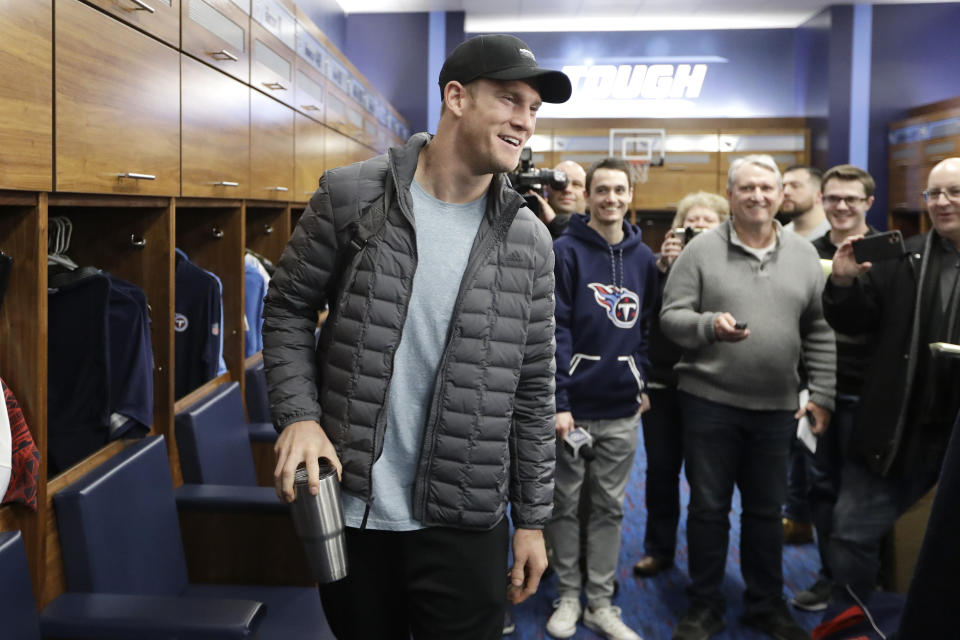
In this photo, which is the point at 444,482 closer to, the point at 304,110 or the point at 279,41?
the point at 279,41

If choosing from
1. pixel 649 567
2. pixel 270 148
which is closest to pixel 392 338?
pixel 270 148

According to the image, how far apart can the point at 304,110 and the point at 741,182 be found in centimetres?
181

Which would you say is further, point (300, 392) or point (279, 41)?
point (279, 41)

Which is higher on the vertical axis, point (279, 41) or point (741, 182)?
point (279, 41)

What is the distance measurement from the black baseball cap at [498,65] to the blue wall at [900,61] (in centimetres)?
764

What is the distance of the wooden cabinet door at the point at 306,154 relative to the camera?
11.1 feet

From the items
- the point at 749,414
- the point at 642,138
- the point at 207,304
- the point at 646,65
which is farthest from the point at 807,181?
the point at 646,65

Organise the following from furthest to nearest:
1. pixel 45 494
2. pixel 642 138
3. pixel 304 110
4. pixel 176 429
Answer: pixel 642 138
pixel 304 110
pixel 176 429
pixel 45 494

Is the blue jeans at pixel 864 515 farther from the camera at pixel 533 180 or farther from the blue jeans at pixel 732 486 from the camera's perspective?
the camera at pixel 533 180

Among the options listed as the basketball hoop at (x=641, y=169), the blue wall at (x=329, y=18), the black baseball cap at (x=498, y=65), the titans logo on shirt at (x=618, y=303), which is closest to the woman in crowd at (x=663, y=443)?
the titans logo on shirt at (x=618, y=303)

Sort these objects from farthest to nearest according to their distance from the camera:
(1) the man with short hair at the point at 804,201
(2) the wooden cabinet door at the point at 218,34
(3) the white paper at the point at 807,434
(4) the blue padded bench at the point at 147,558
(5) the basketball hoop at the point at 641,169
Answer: (5) the basketball hoop at the point at 641,169
(1) the man with short hair at the point at 804,201
(3) the white paper at the point at 807,434
(2) the wooden cabinet door at the point at 218,34
(4) the blue padded bench at the point at 147,558

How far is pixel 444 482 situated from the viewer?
4.33 feet

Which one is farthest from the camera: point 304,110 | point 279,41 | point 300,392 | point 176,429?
point 304,110

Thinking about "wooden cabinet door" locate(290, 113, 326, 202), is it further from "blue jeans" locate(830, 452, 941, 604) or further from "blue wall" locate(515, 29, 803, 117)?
"blue wall" locate(515, 29, 803, 117)
